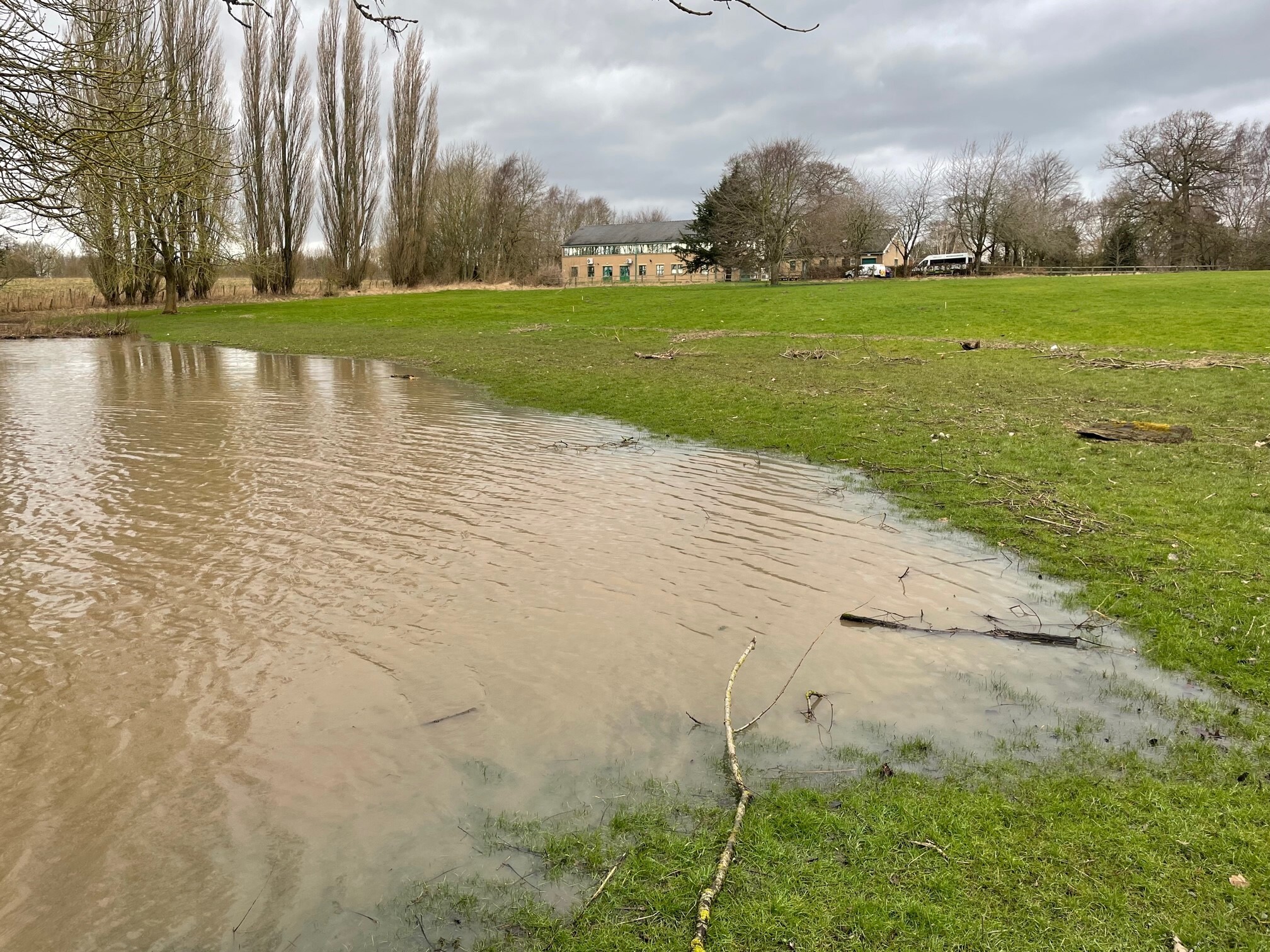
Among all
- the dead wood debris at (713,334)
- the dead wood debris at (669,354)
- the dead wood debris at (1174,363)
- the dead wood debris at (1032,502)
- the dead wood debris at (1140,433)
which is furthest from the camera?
the dead wood debris at (713,334)

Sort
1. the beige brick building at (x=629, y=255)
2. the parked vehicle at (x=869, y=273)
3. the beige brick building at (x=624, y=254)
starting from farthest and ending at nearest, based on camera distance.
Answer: the beige brick building at (x=624, y=254) → the beige brick building at (x=629, y=255) → the parked vehicle at (x=869, y=273)

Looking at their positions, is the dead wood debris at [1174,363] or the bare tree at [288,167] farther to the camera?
the bare tree at [288,167]

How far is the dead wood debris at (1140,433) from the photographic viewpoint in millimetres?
10023

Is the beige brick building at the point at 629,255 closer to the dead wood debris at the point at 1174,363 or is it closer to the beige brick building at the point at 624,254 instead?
the beige brick building at the point at 624,254

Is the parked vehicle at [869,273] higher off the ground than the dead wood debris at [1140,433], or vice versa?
the parked vehicle at [869,273]

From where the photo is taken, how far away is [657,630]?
5176 millimetres

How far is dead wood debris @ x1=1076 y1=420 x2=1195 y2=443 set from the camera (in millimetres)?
10023

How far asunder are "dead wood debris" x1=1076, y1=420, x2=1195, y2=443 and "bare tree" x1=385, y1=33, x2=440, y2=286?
187 ft

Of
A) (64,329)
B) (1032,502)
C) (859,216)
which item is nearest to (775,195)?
(859,216)

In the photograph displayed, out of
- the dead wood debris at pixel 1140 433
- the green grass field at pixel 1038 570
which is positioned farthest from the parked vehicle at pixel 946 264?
the dead wood debris at pixel 1140 433

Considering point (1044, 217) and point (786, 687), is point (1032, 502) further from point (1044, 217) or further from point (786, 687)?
point (1044, 217)

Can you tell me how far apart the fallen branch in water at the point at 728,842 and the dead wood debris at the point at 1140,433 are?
8311mm

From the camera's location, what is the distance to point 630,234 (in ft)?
315

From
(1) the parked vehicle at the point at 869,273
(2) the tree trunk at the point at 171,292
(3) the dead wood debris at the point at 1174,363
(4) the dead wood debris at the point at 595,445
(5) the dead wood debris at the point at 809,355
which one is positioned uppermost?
(1) the parked vehicle at the point at 869,273
